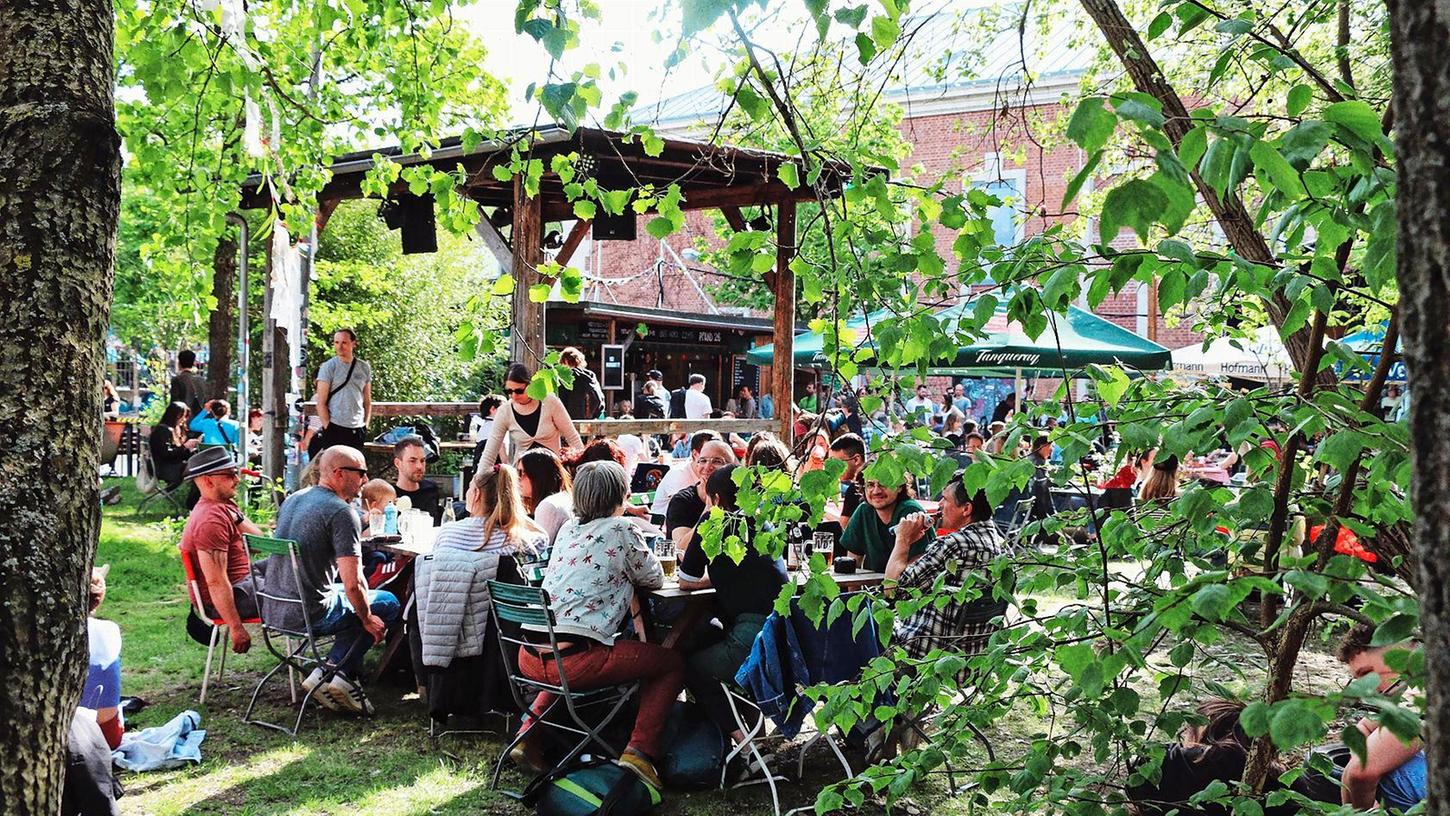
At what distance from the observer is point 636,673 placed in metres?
5.20

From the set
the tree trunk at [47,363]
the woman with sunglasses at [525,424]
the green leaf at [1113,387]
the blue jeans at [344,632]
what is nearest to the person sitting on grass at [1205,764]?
the green leaf at [1113,387]

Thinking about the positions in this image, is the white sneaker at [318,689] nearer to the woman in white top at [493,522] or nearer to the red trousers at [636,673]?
the woman in white top at [493,522]

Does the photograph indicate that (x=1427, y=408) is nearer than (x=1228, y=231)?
Yes

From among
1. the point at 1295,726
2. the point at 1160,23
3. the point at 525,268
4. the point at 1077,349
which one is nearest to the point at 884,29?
the point at 1160,23

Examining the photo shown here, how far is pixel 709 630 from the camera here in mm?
5520

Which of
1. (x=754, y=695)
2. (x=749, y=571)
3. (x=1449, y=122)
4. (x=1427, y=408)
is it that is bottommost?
(x=754, y=695)

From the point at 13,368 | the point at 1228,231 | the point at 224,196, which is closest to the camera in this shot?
the point at 13,368

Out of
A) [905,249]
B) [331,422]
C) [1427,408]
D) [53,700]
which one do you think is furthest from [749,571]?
[331,422]

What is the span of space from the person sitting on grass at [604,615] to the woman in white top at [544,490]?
3.31 feet

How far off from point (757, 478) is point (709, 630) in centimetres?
297

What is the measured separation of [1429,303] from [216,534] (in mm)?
6132

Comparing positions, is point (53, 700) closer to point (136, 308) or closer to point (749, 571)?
point (749, 571)

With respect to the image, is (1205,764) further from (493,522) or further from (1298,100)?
(493,522)

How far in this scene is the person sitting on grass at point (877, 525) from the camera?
233 inches
